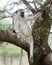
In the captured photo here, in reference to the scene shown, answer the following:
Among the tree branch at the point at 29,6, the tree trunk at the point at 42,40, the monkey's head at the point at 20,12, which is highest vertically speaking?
the tree branch at the point at 29,6

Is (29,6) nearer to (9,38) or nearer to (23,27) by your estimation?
(23,27)

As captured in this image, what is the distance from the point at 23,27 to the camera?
16.1 ft

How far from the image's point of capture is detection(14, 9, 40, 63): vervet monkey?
4.80 m

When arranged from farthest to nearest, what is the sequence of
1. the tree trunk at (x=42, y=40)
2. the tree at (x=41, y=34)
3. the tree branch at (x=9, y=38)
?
the tree trunk at (x=42, y=40) → the tree at (x=41, y=34) → the tree branch at (x=9, y=38)

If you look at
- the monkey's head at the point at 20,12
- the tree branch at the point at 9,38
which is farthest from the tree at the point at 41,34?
the monkey's head at the point at 20,12

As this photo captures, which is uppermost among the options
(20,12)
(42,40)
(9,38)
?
(20,12)

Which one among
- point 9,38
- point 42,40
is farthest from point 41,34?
point 9,38

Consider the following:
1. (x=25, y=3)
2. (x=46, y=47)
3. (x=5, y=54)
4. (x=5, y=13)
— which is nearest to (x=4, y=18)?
(x=5, y=13)

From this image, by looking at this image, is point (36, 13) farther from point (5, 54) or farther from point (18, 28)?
point (5, 54)

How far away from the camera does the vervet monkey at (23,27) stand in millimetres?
4805

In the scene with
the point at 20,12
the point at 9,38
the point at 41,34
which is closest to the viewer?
the point at 9,38

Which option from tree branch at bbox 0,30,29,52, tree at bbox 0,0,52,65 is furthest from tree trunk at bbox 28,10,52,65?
tree branch at bbox 0,30,29,52

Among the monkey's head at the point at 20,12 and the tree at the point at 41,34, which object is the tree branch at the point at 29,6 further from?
the monkey's head at the point at 20,12

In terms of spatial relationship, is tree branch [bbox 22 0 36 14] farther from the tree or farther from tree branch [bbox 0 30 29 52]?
tree branch [bbox 0 30 29 52]
